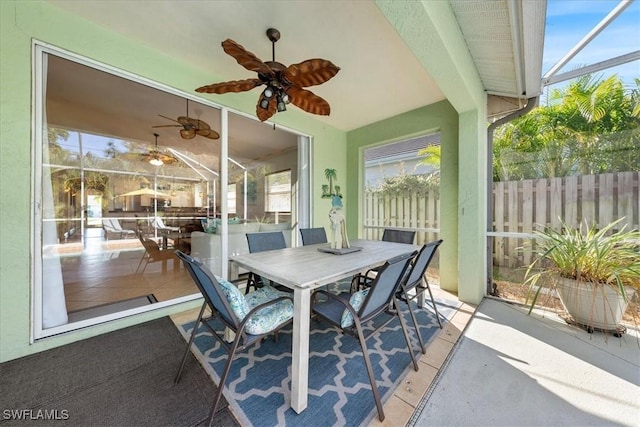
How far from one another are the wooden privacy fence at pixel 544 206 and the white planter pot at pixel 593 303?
66 centimetres

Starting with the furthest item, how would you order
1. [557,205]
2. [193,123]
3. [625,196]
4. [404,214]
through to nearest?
[404,214] → [193,123] → [557,205] → [625,196]

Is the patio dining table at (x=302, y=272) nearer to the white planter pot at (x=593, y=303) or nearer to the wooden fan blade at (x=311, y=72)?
the wooden fan blade at (x=311, y=72)

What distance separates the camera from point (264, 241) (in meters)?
2.47

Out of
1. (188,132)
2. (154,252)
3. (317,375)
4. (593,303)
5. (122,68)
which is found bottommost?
(317,375)

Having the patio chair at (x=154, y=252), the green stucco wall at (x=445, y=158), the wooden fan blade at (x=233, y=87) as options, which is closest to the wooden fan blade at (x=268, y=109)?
the wooden fan blade at (x=233, y=87)

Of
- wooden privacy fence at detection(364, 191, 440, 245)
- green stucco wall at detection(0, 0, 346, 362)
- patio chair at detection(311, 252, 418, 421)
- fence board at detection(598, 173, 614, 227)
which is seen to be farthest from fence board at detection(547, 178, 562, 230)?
green stucco wall at detection(0, 0, 346, 362)

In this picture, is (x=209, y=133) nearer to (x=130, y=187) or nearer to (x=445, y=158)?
(x=445, y=158)

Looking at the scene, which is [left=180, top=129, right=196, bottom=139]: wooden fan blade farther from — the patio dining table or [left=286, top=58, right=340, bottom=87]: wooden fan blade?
the patio dining table

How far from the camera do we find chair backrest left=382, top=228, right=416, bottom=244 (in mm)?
2922

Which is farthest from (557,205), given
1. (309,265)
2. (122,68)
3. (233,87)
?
(122,68)

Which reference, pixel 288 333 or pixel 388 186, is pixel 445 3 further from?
pixel 288 333

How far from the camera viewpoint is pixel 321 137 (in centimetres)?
413

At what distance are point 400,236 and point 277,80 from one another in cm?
234

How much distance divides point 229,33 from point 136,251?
4615 mm
